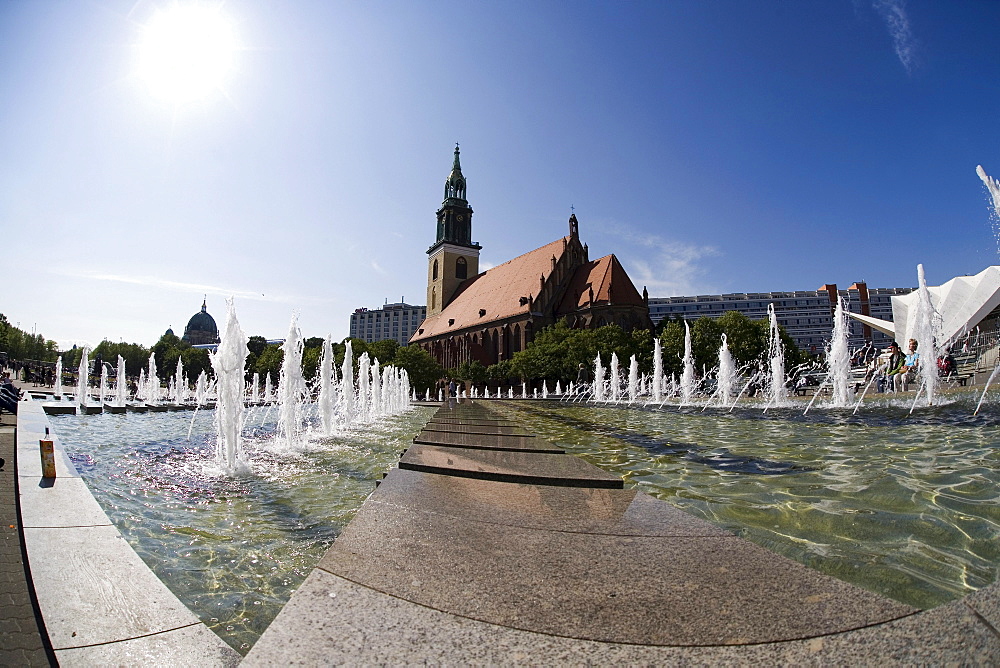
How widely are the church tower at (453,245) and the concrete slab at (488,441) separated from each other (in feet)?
213

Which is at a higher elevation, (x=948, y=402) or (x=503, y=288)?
(x=503, y=288)

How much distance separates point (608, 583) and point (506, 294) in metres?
57.6

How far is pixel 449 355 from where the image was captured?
Result: 62.9 metres

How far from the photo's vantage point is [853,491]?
13.8 feet

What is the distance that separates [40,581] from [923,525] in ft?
16.5

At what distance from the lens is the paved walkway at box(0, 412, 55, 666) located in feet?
6.62

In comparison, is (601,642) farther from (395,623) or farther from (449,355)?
(449,355)

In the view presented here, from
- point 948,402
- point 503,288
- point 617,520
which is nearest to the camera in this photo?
point 617,520

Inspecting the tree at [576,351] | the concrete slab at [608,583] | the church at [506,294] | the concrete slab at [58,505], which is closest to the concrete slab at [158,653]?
the concrete slab at [608,583]

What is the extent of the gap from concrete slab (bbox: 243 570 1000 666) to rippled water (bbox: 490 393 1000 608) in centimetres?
71

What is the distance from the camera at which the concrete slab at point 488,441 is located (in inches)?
250

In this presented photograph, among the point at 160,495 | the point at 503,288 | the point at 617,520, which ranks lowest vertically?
the point at 160,495

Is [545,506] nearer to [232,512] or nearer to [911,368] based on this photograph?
[232,512]

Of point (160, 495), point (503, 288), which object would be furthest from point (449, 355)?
point (160, 495)
